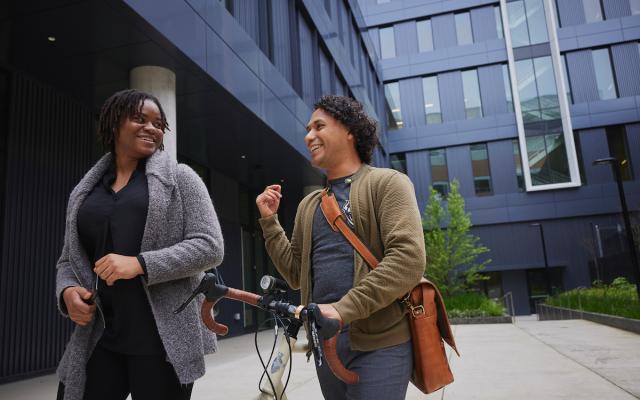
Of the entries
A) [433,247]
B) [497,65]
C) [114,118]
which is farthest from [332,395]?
[497,65]

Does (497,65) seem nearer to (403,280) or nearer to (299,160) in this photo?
(299,160)

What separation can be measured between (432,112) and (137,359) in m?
34.0

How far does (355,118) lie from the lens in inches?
90.5

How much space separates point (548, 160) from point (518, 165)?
5.70 feet

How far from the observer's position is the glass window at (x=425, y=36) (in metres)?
34.9

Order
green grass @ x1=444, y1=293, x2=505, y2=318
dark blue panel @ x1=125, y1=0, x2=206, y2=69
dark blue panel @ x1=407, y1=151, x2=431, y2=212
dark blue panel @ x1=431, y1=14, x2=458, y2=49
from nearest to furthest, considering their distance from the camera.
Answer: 1. dark blue panel @ x1=125, y1=0, x2=206, y2=69
2. green grass @ x1=444, y1=293, x2=505, y2=318
3. dark blue panel @ x1=407, y1=151, x2=431, y2=212
4. dark blue panel @ x1=431, y1=14, x2=458, y2=49

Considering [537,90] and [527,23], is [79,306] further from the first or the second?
[527,23]

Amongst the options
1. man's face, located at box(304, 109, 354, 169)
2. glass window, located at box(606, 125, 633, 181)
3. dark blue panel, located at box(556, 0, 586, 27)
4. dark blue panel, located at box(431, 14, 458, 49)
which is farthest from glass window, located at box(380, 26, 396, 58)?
man's face, located at box(304, 109, 354, 169)

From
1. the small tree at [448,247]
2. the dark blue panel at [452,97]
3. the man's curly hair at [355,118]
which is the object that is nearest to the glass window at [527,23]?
the dark blue panel at [452,97]

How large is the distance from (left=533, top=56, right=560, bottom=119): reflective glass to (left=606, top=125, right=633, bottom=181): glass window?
10.7ft

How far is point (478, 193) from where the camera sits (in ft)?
107

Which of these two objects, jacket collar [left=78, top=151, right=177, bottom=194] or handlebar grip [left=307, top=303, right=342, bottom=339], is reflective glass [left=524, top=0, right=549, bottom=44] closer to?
jacket collar [left=78, top=151, right=177, bottom=194]

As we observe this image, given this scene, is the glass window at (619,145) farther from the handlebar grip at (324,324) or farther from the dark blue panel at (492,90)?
the handlebar grip at (324,324)

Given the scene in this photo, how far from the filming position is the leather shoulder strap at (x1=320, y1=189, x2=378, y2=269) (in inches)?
76.8
